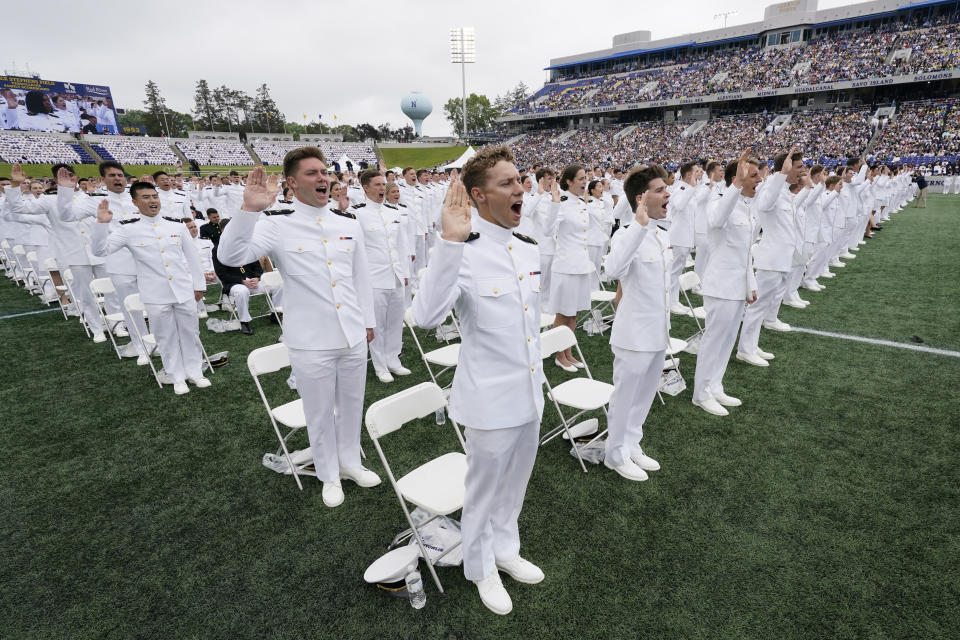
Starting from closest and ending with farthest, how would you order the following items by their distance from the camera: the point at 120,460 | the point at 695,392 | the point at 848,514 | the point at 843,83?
1. the point at 848,514
2. the point at 120,460
3. the point at 695,392
4. the point at 843,83

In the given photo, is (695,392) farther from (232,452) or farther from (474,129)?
(474,129)

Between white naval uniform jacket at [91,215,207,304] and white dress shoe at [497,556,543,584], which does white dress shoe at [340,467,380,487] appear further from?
white naval uniform jacket at [91,215,207,304]

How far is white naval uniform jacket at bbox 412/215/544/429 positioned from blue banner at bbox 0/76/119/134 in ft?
203

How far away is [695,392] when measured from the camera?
5.02 metres

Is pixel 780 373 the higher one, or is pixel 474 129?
pixel 474 129

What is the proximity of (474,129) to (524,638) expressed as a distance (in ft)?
342

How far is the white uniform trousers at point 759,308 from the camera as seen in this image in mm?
6000

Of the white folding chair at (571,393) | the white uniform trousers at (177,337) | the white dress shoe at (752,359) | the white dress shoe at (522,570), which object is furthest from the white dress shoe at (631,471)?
the white uniform trousers at (177,337)

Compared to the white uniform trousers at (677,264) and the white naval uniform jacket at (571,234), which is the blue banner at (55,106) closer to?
the white naval uniform jacket at (571,234)

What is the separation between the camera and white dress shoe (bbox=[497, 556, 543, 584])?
2889 mm

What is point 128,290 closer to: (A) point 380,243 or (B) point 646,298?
(A) point 380,243

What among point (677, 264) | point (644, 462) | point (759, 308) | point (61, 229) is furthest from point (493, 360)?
point (61, 229)

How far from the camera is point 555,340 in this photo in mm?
4488

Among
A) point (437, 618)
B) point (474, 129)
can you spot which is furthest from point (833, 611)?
point (474, 129)
